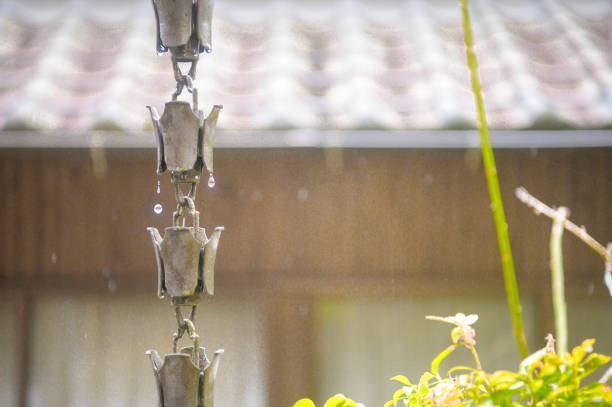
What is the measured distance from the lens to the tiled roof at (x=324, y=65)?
8.59 feet

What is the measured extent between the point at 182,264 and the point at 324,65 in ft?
8.02

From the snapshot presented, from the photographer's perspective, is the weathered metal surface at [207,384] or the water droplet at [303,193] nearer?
the weathered metal surface at [207,384]

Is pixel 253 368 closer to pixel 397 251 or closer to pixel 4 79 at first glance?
pixel 397 251

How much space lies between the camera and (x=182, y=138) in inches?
31.1

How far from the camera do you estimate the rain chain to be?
29.0 inches

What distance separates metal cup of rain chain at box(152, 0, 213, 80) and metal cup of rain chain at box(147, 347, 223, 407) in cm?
39

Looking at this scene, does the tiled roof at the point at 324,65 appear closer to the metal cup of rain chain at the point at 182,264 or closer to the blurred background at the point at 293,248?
the blurred background at the point at 293,248

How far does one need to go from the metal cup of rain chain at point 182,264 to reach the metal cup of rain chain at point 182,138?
0.08 m

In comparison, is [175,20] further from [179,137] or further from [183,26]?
[179,137]

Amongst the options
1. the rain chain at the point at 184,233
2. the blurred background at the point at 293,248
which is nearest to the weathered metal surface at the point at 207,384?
the rain chain at the point at 184,233

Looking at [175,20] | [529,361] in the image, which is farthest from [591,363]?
[175,20]

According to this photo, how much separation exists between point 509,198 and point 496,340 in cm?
72

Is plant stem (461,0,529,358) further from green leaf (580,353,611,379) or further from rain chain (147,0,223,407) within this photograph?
rain chain (147,0,223,407)

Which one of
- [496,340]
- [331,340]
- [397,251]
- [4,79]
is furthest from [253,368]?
[4,79]
